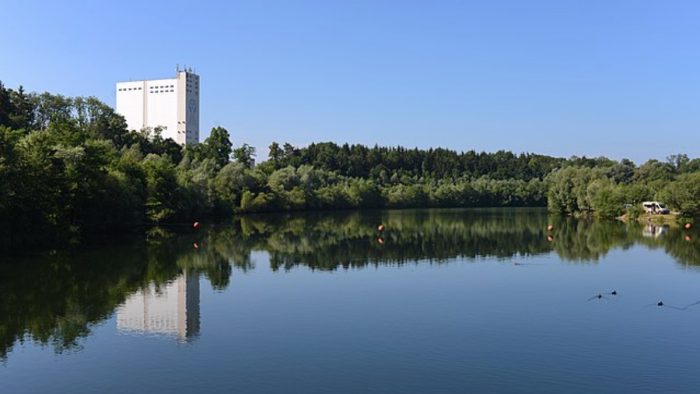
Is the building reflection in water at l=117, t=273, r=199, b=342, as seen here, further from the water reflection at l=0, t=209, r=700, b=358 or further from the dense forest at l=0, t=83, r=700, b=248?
the dense forest at l=0, t=83, r=700, b=248

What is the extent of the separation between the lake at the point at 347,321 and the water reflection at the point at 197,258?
0.42ft

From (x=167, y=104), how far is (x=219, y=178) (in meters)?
37.0

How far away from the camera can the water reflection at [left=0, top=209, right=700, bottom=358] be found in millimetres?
18094

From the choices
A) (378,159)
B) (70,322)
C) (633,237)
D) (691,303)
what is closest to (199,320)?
(70,322)

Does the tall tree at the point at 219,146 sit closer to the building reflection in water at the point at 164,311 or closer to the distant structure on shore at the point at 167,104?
the distant structure on shore at the point at 167,104

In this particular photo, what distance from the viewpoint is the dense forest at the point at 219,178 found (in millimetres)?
33156

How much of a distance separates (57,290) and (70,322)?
4.89 m

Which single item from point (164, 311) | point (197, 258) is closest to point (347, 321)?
point (164, 311)

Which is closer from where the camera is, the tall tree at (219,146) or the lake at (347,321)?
the lake at (347,321)

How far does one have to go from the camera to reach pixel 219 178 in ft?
234

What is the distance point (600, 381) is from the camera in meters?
12.6

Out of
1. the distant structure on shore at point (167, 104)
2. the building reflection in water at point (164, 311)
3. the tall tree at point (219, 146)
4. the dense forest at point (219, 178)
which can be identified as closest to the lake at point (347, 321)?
the building reflection in water at point (164, 311)

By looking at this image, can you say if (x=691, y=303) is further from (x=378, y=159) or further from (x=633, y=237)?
(x=378, y=159)

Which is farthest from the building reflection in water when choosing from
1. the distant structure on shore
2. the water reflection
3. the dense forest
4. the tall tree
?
the distant structure on shore
